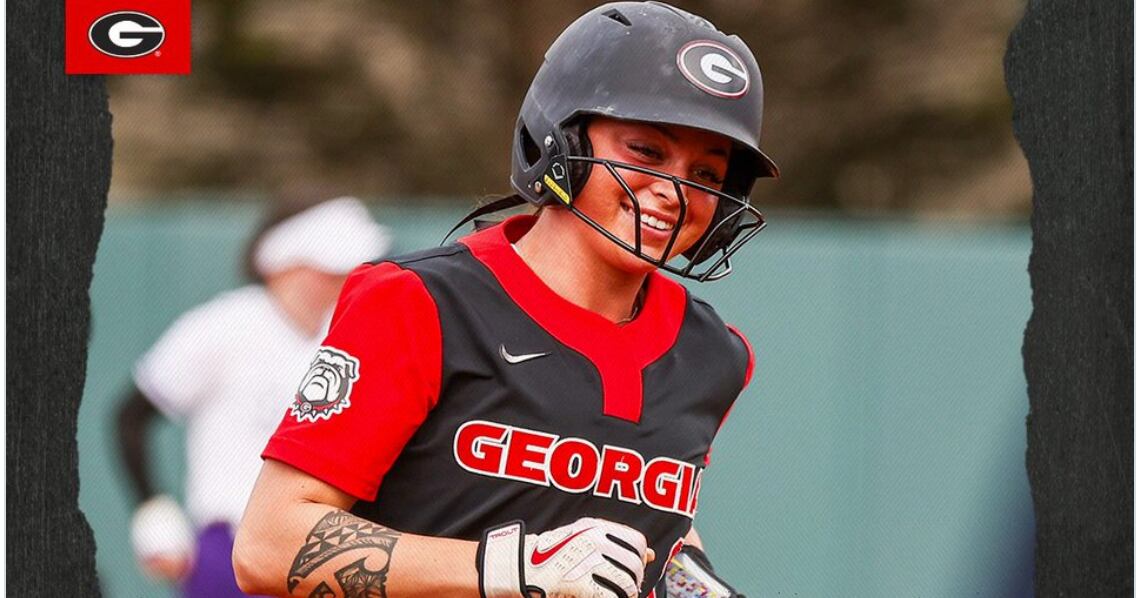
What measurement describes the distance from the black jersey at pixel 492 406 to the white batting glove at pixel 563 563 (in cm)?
14

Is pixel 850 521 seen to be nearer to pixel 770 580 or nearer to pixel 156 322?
pixel 770 580

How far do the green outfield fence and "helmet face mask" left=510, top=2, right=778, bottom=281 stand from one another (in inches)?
66.5

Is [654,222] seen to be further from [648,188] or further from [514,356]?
[514,356]

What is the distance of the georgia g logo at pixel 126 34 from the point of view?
3.14 meters

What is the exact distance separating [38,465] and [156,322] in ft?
1.78

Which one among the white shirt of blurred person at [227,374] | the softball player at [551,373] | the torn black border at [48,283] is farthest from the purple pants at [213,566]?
the softball player at [551,373]

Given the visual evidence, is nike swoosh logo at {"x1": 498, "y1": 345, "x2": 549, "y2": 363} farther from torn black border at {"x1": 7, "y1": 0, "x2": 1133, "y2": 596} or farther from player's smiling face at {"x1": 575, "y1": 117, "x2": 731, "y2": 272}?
torn black border at {"x1": 7, "y1": 0, "x2": 1133, "y2": 596}

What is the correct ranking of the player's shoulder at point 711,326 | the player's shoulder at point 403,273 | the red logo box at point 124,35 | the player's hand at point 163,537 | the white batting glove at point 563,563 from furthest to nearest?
the player's hand at point 163,537, the red logo box at point 124,35, the player's shoulder at point 711,326, the player's shoulder at point 403,273, the white batting glove at point 563,563

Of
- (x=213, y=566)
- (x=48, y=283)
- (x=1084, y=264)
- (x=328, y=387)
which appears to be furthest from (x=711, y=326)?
(x=213, y=566)

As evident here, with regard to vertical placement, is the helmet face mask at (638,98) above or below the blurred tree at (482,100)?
below

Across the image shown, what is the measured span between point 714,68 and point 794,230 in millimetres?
1856

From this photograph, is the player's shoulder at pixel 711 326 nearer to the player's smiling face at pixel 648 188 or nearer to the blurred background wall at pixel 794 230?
the player's smiling face at pixel 648 188

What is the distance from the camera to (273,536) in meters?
1.76

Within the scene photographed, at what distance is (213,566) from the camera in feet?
11.7
